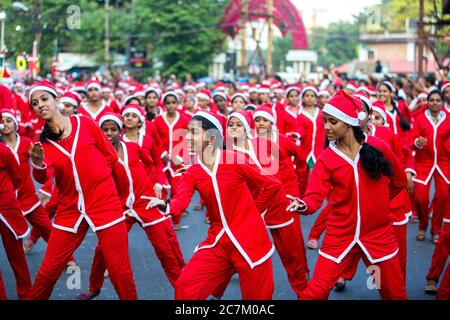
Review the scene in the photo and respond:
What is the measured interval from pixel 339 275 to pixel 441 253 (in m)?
2.30

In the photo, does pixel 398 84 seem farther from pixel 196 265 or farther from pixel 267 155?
pixel 196 265

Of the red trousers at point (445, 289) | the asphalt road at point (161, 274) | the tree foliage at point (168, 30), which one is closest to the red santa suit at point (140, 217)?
the asphalt road at point (161, 274)

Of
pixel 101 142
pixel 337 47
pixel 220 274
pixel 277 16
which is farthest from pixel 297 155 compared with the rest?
pixel 337 47

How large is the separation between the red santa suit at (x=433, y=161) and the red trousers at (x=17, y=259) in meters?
5.27

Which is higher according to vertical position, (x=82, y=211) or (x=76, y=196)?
(x=76, y=196)

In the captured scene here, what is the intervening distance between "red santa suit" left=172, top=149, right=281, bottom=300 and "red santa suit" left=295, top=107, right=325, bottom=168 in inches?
258

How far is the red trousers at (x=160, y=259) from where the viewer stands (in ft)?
25.0

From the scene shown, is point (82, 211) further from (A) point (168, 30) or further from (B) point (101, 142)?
(A) point (168, 30)

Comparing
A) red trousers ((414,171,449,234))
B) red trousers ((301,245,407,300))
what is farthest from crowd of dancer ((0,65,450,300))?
red trousers ((414,171,449,234))

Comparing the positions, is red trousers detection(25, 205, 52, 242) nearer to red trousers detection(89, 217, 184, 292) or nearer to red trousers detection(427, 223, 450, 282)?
red trousers detection(89, 217, 184, 292)

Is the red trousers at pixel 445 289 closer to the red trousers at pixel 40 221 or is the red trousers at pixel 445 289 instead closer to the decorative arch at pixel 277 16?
the red trousers at pixel 40 221

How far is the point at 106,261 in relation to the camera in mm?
6535

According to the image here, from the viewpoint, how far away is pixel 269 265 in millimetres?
6082

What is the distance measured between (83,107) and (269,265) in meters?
7.91
